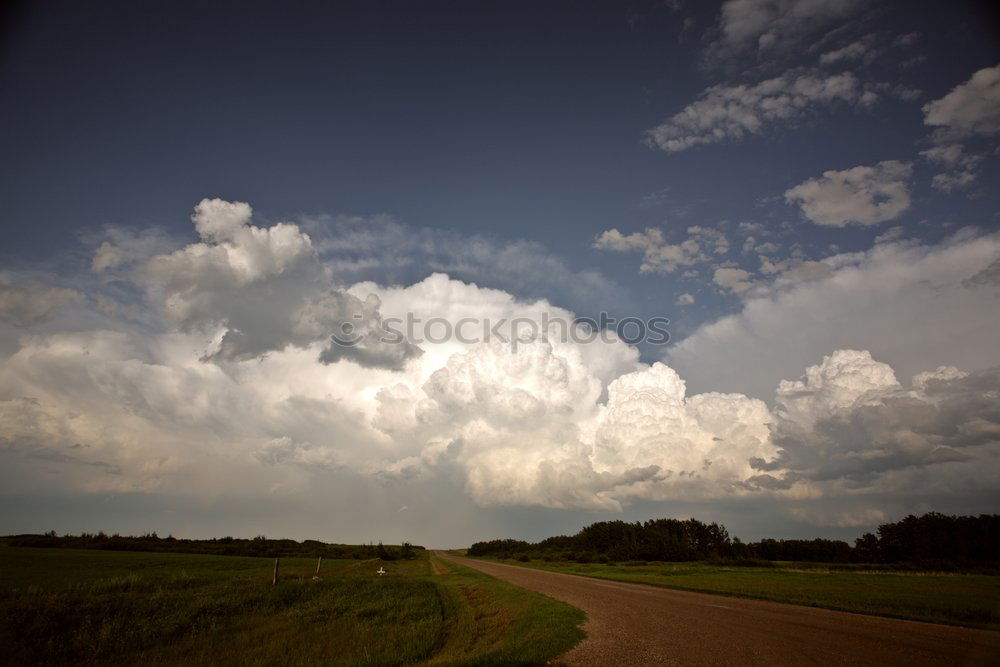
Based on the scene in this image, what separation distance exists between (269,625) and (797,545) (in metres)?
160

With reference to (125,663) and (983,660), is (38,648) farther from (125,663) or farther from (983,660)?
(983,660)

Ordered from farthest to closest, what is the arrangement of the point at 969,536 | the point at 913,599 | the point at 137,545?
the point at 969,536
the point at 137,545
the point at 913,599

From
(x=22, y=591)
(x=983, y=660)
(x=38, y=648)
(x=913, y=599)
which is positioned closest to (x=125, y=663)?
(x=38, y=648)

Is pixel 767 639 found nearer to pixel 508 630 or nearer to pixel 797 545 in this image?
pixel 508 630

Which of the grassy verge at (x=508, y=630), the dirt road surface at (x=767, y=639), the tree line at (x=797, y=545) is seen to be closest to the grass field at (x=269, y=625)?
the grassy verge at (x=508, y=630)

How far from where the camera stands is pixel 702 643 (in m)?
13.3

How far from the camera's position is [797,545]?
138 m

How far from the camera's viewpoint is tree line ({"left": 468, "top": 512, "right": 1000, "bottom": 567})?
10144 cm

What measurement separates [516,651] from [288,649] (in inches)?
344

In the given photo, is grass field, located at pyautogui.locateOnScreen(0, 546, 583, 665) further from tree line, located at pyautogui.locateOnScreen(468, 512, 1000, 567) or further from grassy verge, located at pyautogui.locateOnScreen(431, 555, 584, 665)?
tree line, located at pyautogui.locateOnScreen(468, 512, 1000, 567)

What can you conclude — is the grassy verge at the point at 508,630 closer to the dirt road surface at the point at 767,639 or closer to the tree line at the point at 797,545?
the dirt road surface at the point at 767,639

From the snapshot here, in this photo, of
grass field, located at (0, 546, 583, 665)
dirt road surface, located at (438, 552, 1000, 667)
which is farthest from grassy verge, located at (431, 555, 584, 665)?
dirt road surface, located at (438, 552, 1000, 667)

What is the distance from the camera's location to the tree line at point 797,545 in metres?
101

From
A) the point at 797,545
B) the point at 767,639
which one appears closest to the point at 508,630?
the point at 767,639
